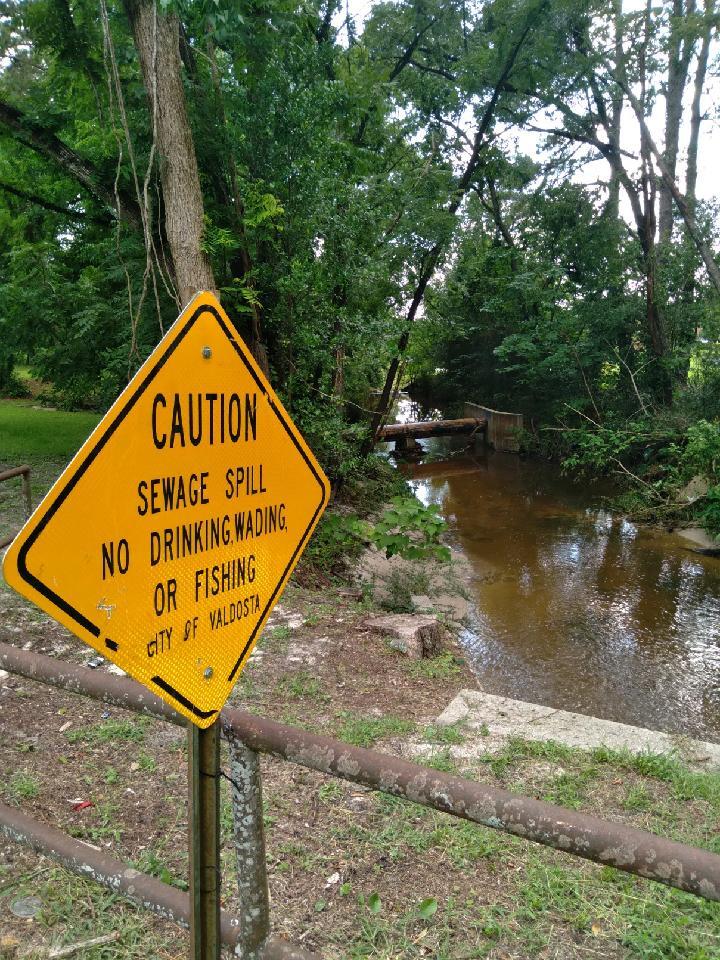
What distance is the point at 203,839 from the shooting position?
1.39m

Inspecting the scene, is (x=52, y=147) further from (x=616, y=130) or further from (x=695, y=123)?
(x=695, y=123)

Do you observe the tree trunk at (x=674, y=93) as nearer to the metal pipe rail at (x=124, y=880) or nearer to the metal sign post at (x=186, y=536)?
the metal sign post at (x=186, y=536)

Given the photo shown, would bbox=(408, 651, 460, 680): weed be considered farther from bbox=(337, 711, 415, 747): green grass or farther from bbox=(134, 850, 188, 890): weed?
bbox=(134, 850, 188, 890): weed

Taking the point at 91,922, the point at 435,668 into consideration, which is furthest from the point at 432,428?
the point at 91,922

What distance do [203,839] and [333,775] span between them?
1.07 ft

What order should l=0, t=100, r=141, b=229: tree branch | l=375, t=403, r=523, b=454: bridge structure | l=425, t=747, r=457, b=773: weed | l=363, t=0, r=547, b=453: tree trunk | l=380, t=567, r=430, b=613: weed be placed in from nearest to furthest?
l=425, t=747, r=457, b=773: weed
l=380, t=567, r=430, b=613: weed
l=0, t=100, r=141, b=229: tree branch
l=363, t=0, r=547, b=453: tree trunk
l=375, t=403, r=523, b=454: bridge structure

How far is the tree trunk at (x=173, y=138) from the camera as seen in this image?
605 cm

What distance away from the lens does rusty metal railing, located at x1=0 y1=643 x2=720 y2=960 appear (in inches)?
51.1

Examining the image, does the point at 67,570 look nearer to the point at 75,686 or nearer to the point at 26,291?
the point at 75,686

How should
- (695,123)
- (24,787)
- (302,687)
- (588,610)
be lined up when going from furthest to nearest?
(695,123)
(588,610)
(302,687)
(24,787)

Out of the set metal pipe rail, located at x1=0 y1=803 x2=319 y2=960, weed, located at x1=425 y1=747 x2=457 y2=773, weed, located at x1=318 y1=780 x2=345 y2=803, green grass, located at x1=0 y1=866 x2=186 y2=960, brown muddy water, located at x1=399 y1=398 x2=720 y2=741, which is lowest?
brown muddy water, located at x1=399 y1=398 x2=720 y2=741

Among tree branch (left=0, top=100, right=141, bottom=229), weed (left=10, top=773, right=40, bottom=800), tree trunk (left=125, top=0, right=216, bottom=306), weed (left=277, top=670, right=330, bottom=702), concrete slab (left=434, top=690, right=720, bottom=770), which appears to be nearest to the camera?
weed (left=10, top=773, right=40, bottom=800)

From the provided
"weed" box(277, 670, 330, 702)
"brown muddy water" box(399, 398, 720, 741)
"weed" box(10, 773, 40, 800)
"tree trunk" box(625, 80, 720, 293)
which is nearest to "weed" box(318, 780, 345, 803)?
"weed" box(277, 670, 330, 702)

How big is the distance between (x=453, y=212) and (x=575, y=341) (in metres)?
6.05
